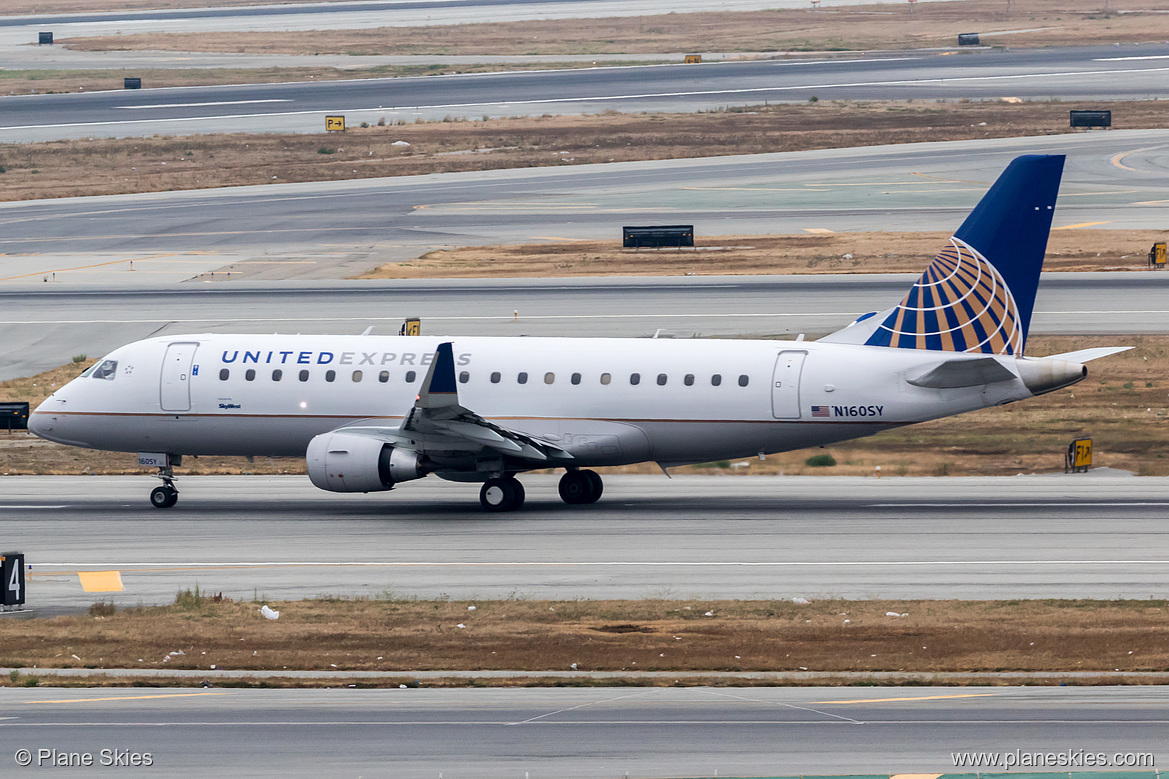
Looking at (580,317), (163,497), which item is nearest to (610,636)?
(163,497)

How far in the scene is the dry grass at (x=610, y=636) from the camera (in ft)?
77.9

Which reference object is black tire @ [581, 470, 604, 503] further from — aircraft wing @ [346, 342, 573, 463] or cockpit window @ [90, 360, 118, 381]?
cockpit window @ [90, 360, 118, 381]

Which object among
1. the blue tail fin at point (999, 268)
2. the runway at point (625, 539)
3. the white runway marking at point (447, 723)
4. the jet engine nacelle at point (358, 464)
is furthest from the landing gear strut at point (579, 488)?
the white runway marking at point (447, 723)

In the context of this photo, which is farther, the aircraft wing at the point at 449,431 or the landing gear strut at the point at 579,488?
the landing gear strut at the point at 579,488

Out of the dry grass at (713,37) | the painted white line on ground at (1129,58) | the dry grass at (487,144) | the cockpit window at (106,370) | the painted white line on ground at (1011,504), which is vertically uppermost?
the dry grass at (713,37)

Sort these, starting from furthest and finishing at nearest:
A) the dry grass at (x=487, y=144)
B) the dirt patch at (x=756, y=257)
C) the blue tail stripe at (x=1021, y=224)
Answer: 1. the dry grass at (x=487, y=144)
2. the dirt patch at (x=756, y=257)
3. the blue tail stripe at (x=1021, y=224)

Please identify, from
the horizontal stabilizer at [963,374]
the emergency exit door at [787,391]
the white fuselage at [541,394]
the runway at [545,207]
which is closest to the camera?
the horizontal stabilizer at [963,374]

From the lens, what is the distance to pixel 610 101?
5002 inches

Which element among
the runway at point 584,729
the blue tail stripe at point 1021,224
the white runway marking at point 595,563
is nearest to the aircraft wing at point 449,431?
the white runway marking at point 595,563

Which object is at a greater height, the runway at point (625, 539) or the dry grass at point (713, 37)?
the dry grass at point (713, 37)

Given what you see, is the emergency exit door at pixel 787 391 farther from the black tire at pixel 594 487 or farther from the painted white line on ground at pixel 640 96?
the painted white line on ground at pixel 640 96

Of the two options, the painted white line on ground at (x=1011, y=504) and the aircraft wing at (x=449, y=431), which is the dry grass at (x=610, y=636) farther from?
the painted white line on ground at (x=1011, y=504)

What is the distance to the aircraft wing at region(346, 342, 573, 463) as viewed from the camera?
35.6 m

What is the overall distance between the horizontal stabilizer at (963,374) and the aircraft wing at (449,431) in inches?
340
